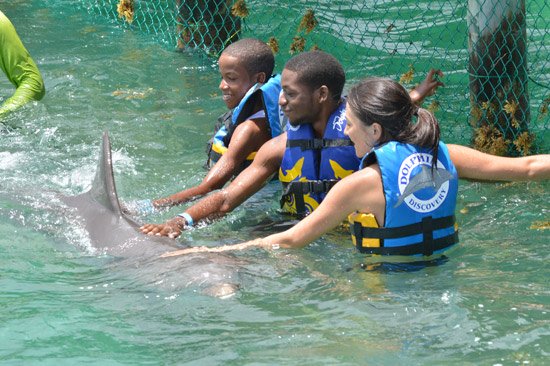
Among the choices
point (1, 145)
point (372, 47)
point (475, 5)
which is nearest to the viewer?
point (475, 5)

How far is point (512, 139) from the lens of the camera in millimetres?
7969

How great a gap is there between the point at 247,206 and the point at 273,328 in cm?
220

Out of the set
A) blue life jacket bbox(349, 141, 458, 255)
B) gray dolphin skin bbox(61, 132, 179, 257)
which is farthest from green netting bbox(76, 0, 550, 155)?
gray dolphin skin bbox(61, 132, 179, 257)

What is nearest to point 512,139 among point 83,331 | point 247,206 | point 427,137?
point 247,206

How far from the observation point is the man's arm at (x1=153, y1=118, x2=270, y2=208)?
6.70 meters

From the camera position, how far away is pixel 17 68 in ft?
28.6

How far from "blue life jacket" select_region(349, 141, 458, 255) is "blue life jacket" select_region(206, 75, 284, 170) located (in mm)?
1611

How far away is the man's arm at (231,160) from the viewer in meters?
6.70

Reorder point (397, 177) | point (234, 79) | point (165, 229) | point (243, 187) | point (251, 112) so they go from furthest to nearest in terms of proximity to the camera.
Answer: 1. point (234, 79)
2. point (251, 112)
3. point (243, 187)
4. point (165, 229)
5. point (397, 177)

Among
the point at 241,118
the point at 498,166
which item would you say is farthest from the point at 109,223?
the point at 498,166

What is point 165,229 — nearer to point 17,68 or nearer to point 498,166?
point 498,166

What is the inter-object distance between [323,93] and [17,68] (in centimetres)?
364

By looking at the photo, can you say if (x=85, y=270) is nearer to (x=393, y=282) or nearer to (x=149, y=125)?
(x=393, y=282)

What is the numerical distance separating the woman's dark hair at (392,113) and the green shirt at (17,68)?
438 centimetres
